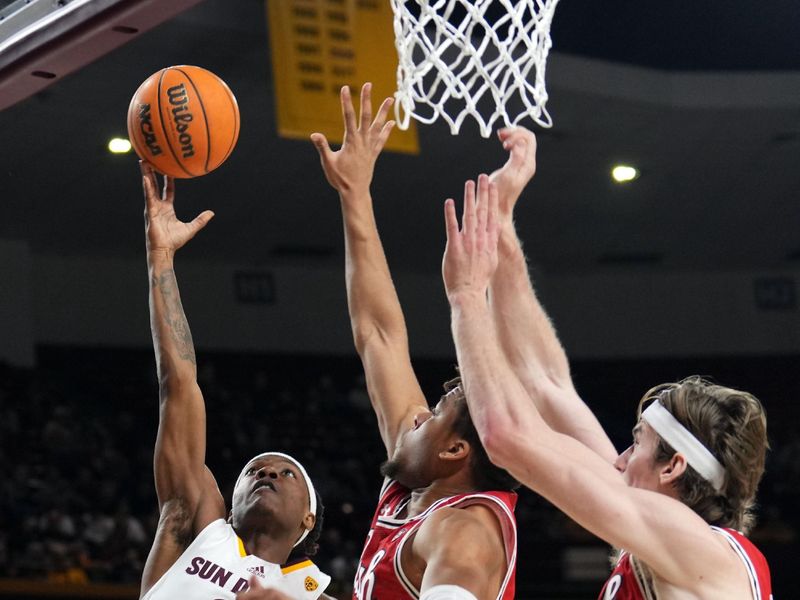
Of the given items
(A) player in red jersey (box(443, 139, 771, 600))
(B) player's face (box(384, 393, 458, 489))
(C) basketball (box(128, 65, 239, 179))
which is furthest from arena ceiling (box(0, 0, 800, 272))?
(A) player in red jersey (box(443, 139, 771, 600))

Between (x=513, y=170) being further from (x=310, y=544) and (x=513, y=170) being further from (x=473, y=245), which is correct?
(x=310, y=544)

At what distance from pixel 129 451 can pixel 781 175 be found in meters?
6.86

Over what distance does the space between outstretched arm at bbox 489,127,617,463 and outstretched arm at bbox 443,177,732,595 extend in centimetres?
72

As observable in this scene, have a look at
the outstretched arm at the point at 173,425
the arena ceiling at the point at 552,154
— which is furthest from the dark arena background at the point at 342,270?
the outstretched arm at the point at 173,425

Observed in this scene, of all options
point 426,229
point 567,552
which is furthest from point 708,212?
point 567,552

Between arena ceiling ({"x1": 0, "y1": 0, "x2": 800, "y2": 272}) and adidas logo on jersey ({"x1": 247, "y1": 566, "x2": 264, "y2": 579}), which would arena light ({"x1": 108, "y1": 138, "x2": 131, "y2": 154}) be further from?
adidas logo on jersey ({"x1": 247, "y1": 566, "x2": 264, "y2": 579})

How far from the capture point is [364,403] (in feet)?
46.8

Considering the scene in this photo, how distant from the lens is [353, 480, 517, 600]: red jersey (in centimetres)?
266

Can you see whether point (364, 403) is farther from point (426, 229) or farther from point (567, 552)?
point (567, 552)

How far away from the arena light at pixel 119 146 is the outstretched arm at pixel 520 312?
320 inches

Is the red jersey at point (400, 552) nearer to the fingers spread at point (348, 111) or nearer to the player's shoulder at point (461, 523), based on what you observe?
the player's shoulder at point (461, 523)

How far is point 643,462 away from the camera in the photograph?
2346 mm

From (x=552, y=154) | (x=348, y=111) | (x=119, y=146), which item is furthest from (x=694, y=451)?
(x=552, y=154)

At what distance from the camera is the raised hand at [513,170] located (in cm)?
292
